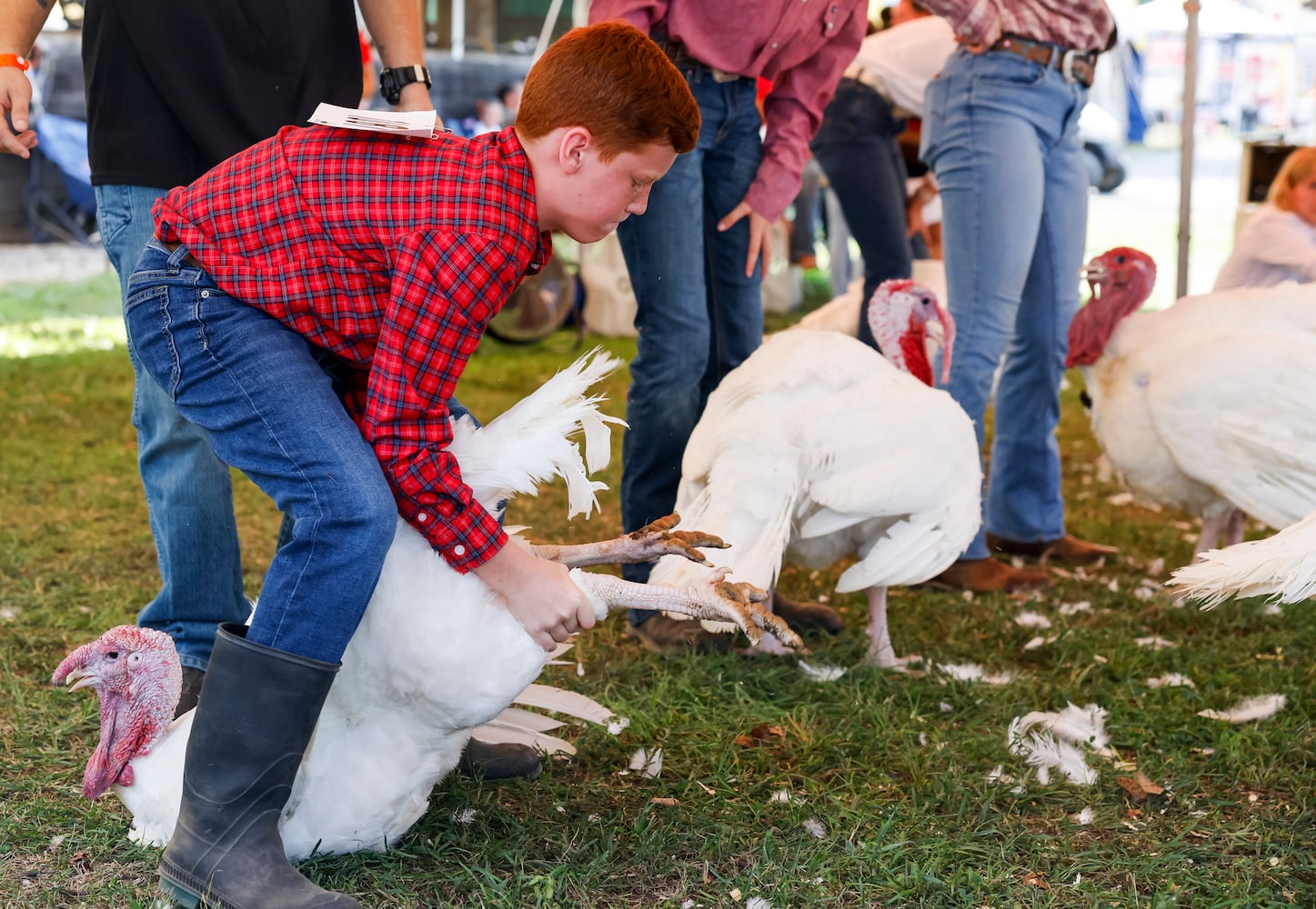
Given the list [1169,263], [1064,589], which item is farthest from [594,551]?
[1169,263]

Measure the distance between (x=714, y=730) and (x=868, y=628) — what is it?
63cm

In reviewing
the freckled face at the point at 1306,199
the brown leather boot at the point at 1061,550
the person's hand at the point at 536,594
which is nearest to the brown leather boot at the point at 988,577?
the brown leather boot at the point at 1061,550

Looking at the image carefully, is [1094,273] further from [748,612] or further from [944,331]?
[748,612]

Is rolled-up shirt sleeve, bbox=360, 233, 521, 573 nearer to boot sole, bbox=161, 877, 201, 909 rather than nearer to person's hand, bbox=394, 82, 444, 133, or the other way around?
boot sole, bbox=161, 877, 201, 909

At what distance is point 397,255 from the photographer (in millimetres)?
1771

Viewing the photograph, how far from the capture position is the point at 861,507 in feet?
9.05

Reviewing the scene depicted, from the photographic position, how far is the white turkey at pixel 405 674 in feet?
6.23

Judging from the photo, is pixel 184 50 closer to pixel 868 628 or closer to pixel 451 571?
pixel 451 571

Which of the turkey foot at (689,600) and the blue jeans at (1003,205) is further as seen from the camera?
the blue jeans at (1003,205)

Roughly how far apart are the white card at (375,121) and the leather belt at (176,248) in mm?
297

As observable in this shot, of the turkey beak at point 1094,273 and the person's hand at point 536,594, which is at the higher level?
the person's hand at point 536,594

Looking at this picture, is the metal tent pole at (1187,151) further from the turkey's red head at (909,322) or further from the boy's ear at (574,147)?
the boy's ear at (574,147)

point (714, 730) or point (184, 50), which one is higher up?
point (184, 50)

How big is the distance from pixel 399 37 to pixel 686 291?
2.84 ft
